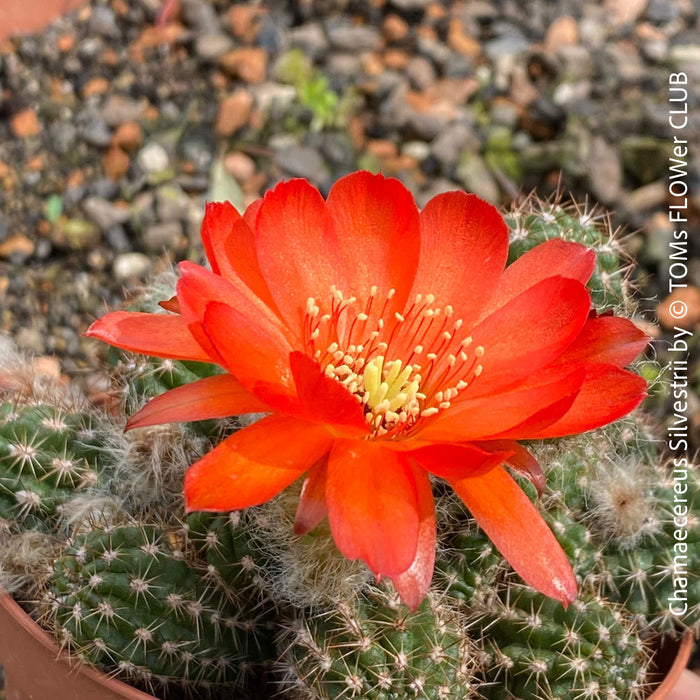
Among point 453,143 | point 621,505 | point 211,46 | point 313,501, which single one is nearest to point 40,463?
point 313,501

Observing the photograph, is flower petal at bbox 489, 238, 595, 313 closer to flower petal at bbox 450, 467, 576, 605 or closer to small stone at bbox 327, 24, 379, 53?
flower petal at bbox 450, 467, 576, 605

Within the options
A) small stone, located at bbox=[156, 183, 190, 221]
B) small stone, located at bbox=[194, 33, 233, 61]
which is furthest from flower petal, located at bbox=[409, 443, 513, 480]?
→ small stone, located at bbox=[194, 33, 233, 61]

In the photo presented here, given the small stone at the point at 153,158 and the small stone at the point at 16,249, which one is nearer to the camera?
the small stone at the point at 16,249

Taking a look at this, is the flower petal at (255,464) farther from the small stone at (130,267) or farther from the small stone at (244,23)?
the small stone at (244,23)

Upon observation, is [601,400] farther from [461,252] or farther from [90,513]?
[90,513]

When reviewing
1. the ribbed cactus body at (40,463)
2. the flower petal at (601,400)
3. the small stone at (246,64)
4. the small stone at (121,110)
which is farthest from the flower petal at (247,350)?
the small stone at (246,64)

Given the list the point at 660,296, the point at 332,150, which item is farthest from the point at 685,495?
the point at 332,150
